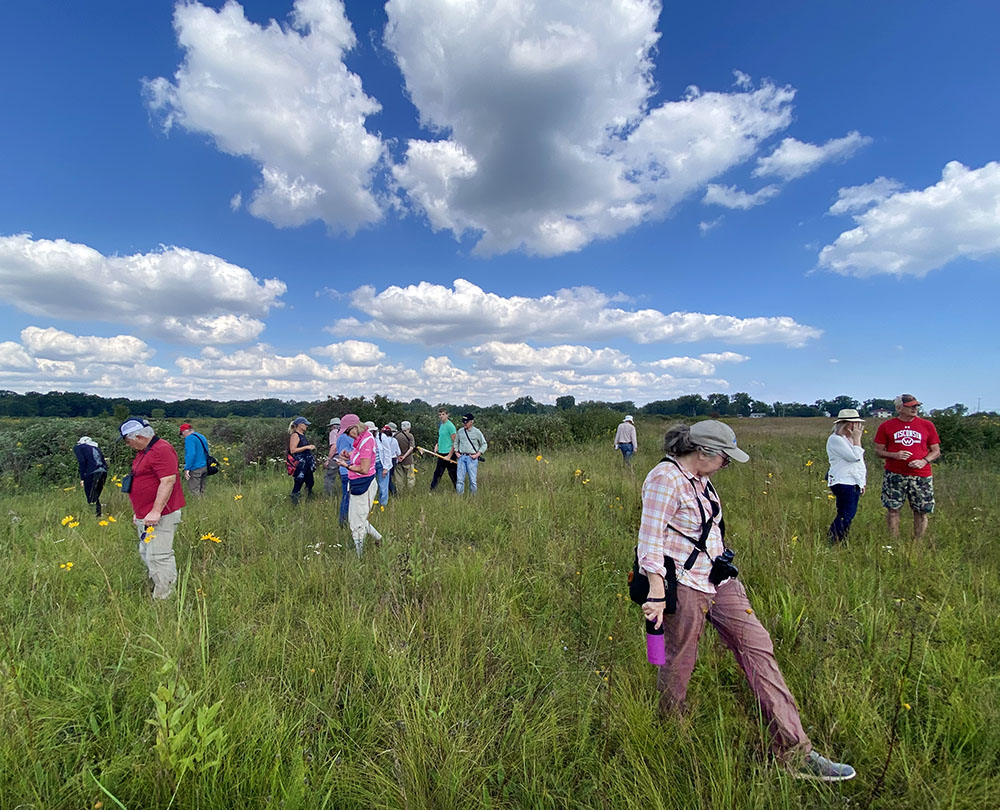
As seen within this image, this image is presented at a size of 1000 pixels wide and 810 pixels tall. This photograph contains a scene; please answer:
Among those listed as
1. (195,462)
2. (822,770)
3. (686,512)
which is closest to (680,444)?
(686,512)

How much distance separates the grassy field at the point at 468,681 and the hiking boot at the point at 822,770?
0.05 m

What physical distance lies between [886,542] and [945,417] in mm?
18254

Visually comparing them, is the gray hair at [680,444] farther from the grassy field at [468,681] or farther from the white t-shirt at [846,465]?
the white t-shirt at [846,465]

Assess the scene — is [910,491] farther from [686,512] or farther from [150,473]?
[150,473]

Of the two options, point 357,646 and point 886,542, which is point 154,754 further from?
point 886,542

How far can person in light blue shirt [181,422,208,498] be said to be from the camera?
763cm

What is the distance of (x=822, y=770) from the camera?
6.43 feet

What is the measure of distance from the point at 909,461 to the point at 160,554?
768cm

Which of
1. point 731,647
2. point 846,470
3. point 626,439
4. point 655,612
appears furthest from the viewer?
point 626,439

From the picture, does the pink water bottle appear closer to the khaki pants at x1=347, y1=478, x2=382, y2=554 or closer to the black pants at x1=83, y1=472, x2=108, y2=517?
the khaki pants at x1=347, y1=478, x2=382, y2=554

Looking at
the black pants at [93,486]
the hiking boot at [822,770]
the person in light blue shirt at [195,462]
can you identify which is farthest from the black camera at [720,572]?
the black pants at [93,486]

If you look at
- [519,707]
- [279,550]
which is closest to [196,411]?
[279,550]

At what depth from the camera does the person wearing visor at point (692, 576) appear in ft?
7.09

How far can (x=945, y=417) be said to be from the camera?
673 inches
